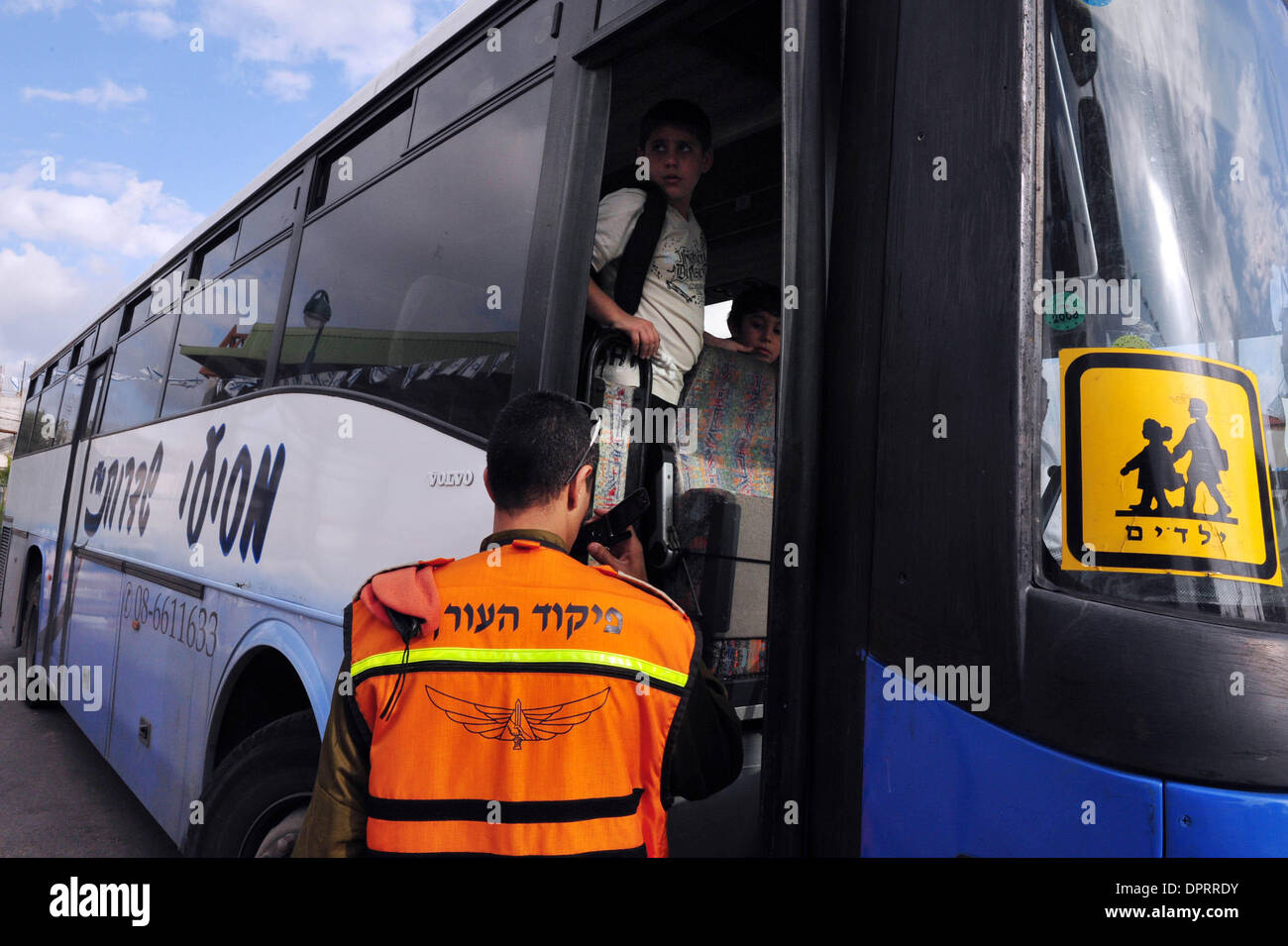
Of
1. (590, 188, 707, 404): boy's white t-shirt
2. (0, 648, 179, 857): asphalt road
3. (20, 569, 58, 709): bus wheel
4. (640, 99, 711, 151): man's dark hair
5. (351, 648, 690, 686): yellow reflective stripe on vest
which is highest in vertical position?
(640, 99, 711, 151): man's dark hair

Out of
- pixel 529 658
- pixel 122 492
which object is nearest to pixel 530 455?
Result: pixel 529 658

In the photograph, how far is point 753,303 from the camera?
3213 millimetres

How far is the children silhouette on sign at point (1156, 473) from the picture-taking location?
1.25 m

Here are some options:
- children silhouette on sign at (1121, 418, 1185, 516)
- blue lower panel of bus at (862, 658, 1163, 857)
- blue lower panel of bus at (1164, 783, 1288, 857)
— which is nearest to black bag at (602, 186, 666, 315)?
blue lower panel of bus at (862, 658, 1163, 857)

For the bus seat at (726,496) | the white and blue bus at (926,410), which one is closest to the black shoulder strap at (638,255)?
the white and blue bus at (926,410)

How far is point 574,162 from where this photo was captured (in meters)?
2.09

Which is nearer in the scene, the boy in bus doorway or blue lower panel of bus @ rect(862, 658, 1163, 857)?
blue lower panel of bus @ rect(862, 658, 1163, 857)

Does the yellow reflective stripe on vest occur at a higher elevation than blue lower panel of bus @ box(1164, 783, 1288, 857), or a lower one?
higher

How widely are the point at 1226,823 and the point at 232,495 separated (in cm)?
341

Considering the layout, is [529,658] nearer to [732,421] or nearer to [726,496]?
[726,496]

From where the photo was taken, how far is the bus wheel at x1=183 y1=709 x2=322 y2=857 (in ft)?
8.41

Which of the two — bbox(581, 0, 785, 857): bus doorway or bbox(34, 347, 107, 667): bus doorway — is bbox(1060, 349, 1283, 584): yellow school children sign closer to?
bbox(581, 0, 785, 857): bus doorway

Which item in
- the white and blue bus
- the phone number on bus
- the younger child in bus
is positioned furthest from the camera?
the phone number on bus
